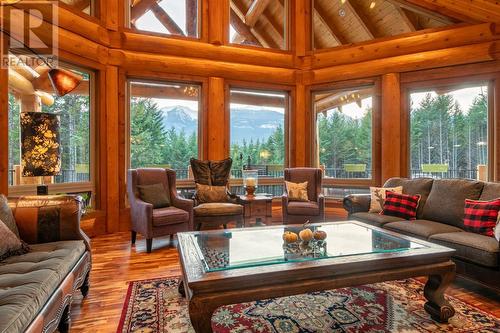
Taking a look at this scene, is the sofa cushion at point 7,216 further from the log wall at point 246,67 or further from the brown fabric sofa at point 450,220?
the brown fabric sofa at point 450,220

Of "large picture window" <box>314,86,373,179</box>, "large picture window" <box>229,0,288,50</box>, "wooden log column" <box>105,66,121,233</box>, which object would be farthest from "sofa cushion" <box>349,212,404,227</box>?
"large picture window" <box>229,0,288,50</box>

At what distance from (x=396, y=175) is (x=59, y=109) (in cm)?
533

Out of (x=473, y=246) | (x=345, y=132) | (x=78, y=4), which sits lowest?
(x=473, y=246)

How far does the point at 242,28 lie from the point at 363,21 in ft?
7.33

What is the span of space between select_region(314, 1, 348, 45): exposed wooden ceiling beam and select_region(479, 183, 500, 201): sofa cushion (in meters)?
3.61

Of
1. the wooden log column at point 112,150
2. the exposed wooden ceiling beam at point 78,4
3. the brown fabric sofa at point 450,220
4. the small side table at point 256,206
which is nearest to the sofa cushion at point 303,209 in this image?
the small side table at point 256,206

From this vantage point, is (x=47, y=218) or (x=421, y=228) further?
(x=421, y=228)

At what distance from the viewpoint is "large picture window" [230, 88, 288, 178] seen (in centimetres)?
573

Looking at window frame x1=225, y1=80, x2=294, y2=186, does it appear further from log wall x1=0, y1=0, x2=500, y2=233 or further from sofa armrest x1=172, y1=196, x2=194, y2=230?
sofa armrest x1=172, y1=196, x2=194, y2=230

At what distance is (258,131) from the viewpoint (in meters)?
5.91

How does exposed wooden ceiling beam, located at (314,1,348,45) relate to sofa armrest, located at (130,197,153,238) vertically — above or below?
above

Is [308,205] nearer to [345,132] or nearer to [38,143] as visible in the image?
[345,132]

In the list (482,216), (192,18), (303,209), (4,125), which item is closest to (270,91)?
(192,18)

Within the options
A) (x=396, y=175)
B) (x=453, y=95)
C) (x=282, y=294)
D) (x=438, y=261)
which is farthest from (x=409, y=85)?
(x=282, y=294)
